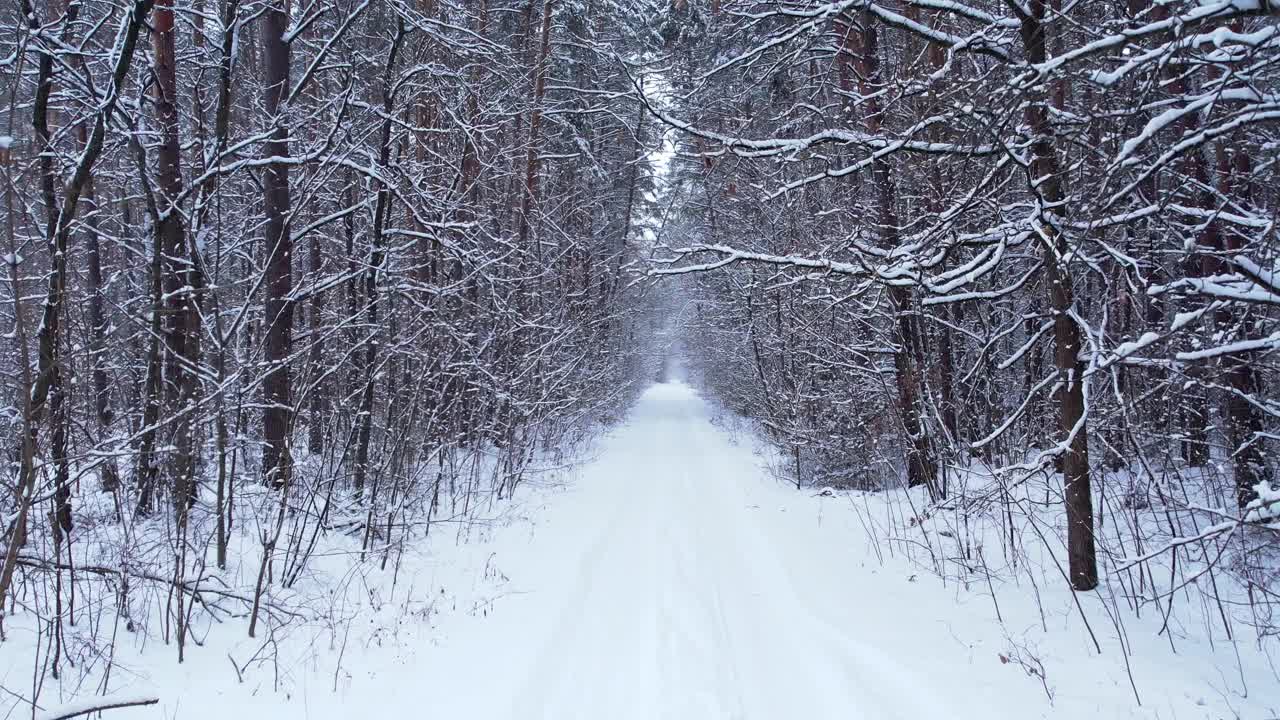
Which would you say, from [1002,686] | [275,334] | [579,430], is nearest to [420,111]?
[275,334]

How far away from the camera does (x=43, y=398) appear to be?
3480 millimetres

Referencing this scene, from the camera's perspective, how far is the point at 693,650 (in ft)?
13.7

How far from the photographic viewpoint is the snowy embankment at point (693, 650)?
3.39 metres

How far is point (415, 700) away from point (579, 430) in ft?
40.4

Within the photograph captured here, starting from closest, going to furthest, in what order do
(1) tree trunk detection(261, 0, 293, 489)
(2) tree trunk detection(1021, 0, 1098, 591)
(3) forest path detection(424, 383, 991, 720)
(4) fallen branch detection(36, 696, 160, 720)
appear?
(4) fallen branch detection(36, 696, 160, 720)
(3) forest path detection(424, 383, 991, 720)
(2) tree trunk detection(1021, 0, 1098, 591)
(1) tree trunk detection(261, 0, 293, 489)

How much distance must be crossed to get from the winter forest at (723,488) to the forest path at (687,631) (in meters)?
0.04

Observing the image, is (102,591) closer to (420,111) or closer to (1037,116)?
(1037,116)

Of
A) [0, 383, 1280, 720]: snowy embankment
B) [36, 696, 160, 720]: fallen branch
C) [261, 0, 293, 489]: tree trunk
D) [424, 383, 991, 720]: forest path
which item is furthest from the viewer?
[261, 0, 293, 489]: tree trunk

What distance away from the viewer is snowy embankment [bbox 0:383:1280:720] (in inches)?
133

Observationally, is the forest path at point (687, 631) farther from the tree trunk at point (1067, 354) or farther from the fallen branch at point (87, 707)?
the fallen branch at point (87, 707)

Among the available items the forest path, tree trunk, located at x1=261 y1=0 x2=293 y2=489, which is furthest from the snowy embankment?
tree trunk, located at x1=261 y1=0 x2=293 y2=489

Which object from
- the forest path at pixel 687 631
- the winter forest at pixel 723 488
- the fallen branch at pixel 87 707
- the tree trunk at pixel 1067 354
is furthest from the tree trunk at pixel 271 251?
the tree trunk at pixel 1067 354

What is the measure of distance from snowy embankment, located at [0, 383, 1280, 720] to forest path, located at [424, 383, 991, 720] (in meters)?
0.02

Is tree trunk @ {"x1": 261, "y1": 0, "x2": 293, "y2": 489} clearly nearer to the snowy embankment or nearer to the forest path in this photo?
the snowy embankment
